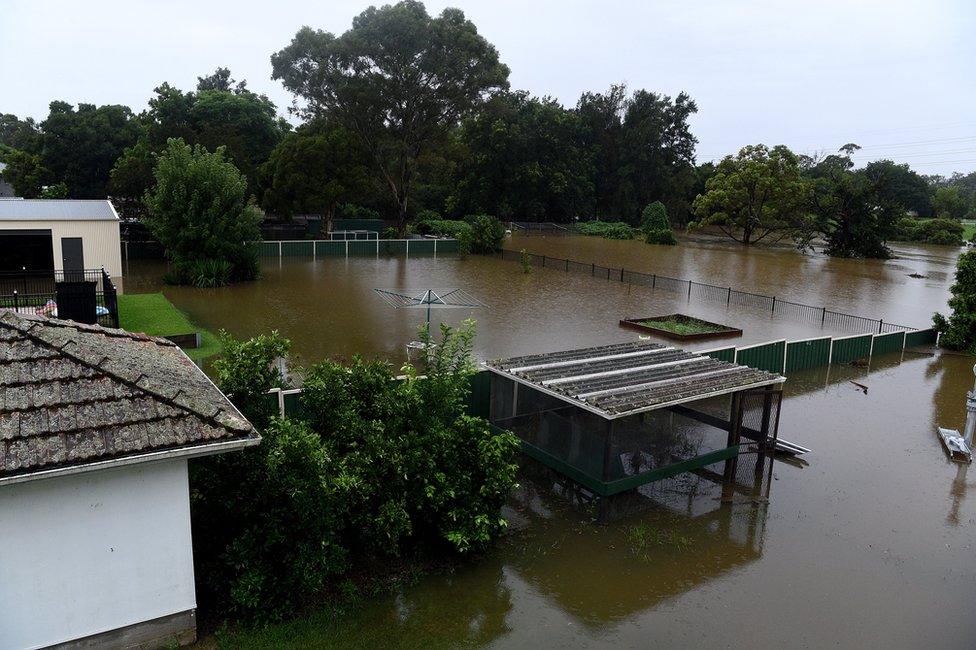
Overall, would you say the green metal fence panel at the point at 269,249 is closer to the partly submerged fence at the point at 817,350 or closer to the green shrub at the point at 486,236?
the green shrub at the point at 486,236

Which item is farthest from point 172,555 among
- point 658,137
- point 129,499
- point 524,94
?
point 658,137

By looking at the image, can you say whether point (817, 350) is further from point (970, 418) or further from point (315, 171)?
point (315, 171)

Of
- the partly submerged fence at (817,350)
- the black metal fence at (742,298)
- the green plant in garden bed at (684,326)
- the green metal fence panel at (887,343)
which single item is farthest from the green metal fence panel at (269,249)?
the green metal fence panel at (887,343)

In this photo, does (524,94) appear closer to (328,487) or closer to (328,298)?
(328,298)

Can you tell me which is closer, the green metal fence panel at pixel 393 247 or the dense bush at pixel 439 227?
the green metal fence panel at pixel 393 247

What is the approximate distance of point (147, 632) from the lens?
661 centimetres

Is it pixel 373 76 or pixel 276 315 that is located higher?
pixel 373 76

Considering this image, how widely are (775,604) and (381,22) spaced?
3906 centimetres

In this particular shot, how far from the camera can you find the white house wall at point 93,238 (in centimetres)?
2527

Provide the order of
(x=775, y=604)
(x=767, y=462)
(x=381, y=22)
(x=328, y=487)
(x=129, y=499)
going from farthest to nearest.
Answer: (x=381, y=22) < (x=767, y=462) < (x=775, y=604) < (x=328, y=487) < (x=129, y=499)


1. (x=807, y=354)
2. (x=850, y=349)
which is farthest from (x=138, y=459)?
(x=850, y=349)

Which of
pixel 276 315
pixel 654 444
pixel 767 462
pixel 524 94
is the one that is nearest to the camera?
pixel 654 444

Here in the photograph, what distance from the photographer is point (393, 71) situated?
41.8 metres

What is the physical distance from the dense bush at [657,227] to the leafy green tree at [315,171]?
1126 inches
